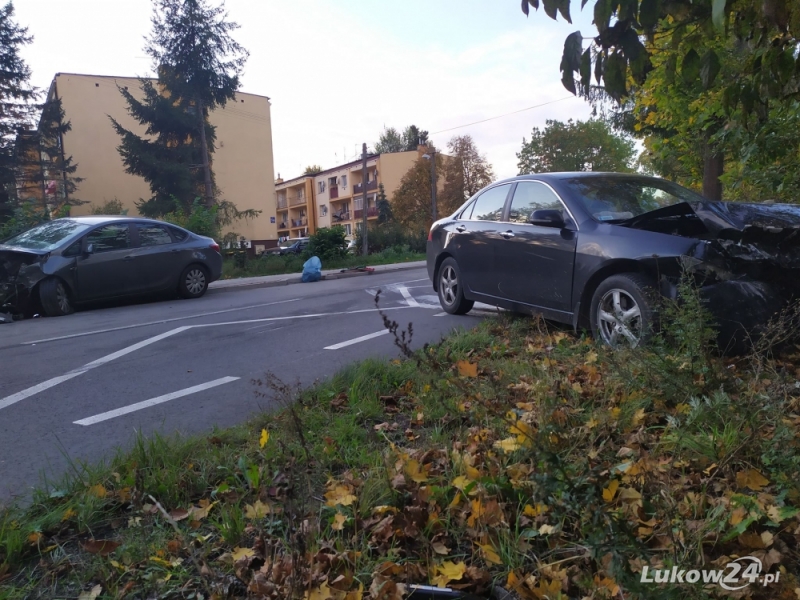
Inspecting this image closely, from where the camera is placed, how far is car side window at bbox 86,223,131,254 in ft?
35.9

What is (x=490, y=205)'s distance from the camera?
23.1 ft

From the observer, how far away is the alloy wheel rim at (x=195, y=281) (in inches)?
497

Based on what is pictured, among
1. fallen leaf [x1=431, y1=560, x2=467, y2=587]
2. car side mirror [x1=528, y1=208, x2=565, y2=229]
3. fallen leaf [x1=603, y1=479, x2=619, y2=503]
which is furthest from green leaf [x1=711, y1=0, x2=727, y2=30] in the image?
car side mirror [x1=528, y1=208, x2=565, y2=229]

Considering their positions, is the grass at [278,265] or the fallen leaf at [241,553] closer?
the fallen leaf at [241,553]

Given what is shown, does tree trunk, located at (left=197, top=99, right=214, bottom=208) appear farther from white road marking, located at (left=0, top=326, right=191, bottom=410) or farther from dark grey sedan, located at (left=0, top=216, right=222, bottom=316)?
white road marking, located at (left=0, top=326, right=191, bottom=410)

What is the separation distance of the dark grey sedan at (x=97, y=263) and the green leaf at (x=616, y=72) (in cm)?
957

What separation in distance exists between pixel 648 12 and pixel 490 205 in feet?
13.8

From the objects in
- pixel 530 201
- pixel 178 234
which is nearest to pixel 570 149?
pixel 178 234

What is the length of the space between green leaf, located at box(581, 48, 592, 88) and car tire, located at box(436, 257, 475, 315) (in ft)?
14.8

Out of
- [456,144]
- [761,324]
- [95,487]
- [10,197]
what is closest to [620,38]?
[761,324]

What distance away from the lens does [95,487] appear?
9.62 ft

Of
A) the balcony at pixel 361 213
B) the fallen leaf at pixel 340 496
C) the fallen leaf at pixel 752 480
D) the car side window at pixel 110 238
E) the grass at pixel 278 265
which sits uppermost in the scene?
the balcony at pixel 361 213

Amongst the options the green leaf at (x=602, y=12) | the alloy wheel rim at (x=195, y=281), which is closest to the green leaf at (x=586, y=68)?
the green leaf at (x=602, y=12)

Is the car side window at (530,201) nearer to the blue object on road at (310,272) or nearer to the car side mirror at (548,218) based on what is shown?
the car side mirror at (548,218)
